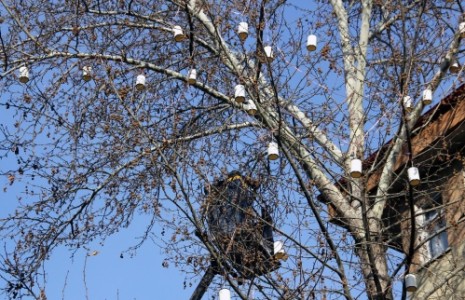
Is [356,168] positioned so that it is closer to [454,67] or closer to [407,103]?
[407,103]

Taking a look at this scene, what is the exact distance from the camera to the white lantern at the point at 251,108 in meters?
9.78

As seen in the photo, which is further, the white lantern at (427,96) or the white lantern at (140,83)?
the white lantern at (140,83)

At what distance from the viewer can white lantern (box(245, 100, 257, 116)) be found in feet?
32.1

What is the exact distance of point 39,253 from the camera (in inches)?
445

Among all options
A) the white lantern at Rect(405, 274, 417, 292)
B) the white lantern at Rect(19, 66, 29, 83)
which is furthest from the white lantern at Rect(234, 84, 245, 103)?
the white lantern at Rect(19, 66, 29, 83)

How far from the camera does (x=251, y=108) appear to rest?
32.4ft

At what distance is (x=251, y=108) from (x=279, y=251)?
58.0 inches

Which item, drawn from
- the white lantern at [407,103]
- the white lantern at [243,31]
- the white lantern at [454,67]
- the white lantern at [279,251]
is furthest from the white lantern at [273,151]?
the white lantern at [454,67]

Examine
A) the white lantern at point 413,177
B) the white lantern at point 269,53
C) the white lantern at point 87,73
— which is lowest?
the white lantern at point 413,177

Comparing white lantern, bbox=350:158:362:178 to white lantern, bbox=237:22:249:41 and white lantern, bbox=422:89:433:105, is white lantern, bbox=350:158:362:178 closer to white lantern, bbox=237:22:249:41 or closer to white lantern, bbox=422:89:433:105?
white lantern, bbox=422:89:433:105

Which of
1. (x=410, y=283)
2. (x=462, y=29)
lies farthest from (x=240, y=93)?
(x=462, y=29)

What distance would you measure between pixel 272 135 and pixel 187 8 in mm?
1804

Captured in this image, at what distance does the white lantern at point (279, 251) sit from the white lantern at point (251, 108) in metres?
1.29

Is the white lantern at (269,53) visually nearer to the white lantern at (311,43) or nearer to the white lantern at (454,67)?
the white lantern at (311,43)
